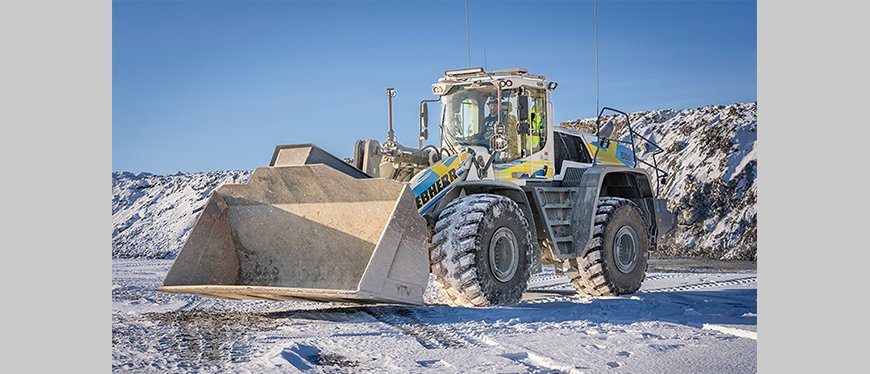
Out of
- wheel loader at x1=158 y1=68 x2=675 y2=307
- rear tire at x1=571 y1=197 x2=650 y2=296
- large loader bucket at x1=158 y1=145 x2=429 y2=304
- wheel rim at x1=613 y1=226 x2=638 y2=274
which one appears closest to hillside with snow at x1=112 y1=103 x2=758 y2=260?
rear tire at x1=571 y1=197 x2=650 y2=296

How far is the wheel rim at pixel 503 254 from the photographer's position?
31.9 ft

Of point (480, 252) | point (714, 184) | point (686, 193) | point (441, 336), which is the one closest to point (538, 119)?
point (480, 252)

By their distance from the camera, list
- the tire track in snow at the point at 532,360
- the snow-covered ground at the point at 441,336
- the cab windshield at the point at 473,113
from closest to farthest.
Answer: the tire track in snow at the point at 532,360, the snow-covered ground at the point at 441,336, the cab windshield at the point at 473,113

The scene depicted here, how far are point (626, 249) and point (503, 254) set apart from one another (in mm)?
3138

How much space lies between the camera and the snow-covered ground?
642cm

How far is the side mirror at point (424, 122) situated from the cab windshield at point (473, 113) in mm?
196

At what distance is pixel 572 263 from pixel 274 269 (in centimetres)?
394

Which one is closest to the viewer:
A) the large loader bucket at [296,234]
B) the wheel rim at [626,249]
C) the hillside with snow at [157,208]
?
the large loader bucket at [296,234]

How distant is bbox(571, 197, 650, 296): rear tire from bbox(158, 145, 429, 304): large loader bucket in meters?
3.45

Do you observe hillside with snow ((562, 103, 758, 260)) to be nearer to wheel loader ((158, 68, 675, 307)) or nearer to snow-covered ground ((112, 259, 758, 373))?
wheel loader ((158, 68, 675, 307))

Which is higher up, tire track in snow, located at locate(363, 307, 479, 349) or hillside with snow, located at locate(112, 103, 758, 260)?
hillside with snow, located at locate(112, 103, 758, 260)

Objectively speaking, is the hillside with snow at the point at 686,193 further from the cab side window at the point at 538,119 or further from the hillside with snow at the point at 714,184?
the cab side window at the point at 538,119

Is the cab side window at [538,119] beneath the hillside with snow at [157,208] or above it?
above

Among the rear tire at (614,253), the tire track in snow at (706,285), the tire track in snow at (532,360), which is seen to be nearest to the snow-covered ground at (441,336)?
the tire track in snow at (532,360)
